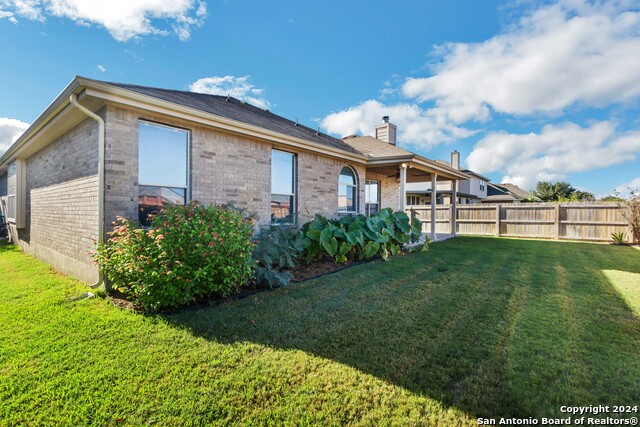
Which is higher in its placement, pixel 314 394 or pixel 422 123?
pixel 422 123

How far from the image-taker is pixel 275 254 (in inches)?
227

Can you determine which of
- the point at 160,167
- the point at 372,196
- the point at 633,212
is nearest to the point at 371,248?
the point at 160,167

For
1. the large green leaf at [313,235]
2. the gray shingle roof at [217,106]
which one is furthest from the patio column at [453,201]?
the large green leaf at [313,235]

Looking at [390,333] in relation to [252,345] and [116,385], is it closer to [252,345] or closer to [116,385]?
[252,345]

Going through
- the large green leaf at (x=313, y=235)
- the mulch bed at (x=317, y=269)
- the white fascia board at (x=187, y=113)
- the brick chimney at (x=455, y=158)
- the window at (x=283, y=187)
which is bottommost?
the mulch bed at (x=317, y=269)

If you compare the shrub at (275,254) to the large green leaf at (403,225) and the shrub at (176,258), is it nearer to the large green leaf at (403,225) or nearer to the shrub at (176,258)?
the shrub at (176,258)

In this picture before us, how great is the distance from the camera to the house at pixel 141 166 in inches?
192

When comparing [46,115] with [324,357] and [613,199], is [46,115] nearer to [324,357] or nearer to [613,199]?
[324,357]

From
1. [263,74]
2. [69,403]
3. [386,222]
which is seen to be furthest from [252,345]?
[263,74]

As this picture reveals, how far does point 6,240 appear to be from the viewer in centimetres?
1277

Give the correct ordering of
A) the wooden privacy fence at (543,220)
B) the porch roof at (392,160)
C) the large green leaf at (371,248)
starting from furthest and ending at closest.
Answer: the wooden privacy fence at (543,220) → the porch roof at (392,160) → the large green leaf at (371,248)

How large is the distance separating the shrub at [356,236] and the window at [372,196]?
3.35m

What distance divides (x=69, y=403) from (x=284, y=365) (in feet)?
5.26

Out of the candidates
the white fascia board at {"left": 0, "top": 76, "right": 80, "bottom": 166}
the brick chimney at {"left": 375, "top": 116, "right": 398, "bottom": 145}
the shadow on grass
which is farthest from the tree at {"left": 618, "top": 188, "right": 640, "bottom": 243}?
the white fascia board at {"left": 0, "top": 76, "right": 80, "bottom": 166}
